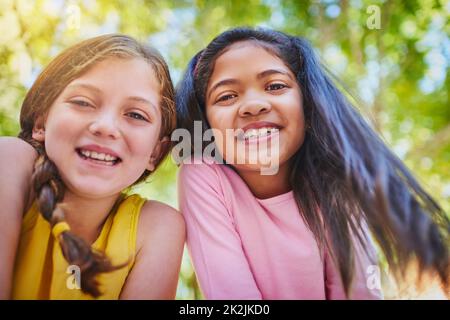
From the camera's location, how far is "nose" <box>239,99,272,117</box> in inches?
47.6

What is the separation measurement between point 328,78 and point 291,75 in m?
0.12

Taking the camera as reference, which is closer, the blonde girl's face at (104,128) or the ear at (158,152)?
the blonde girl's face at (104,128)

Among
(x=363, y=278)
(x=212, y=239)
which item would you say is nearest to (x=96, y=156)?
(x=212, y=239)

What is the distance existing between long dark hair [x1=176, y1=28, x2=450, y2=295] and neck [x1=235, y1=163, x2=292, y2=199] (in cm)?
3

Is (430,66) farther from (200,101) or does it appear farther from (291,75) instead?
(200,101)

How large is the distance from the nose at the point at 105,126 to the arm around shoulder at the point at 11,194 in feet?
0.58

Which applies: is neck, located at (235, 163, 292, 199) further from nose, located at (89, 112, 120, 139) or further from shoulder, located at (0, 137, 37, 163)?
shoulder, located at (0, 137, 37, 163)

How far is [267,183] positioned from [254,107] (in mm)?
241

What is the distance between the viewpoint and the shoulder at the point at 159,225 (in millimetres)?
1165

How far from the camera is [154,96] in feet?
4.01

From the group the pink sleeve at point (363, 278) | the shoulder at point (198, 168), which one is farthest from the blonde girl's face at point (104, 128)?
the pink sleeve at point (363, 278)

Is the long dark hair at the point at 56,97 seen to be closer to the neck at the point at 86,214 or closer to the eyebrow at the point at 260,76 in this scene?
the neck at the point at 86,214

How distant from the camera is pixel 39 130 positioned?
1215mm
